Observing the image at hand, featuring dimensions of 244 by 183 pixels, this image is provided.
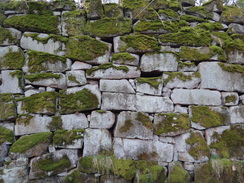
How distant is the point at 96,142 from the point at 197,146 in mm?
1796

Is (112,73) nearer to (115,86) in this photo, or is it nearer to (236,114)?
(115,86)

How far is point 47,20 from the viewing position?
3674mm

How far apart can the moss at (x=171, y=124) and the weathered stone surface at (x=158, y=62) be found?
0.90 metres

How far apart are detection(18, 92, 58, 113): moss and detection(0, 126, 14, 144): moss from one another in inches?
17.7

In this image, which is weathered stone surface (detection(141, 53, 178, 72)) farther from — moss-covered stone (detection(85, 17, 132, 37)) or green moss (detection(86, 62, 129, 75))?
moss-covered stone (detection(85, 17, 132, 37))

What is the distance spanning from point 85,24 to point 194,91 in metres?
2.56

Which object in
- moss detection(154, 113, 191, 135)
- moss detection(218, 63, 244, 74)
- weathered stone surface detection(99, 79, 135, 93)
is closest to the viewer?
moss detection(154, 113, 191, 135)

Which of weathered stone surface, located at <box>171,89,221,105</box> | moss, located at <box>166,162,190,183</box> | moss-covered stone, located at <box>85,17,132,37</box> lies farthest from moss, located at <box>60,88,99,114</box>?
moss, located at <box>166,162,190,183</box>

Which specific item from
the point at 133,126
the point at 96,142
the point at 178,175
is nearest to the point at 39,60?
the point at 96,142

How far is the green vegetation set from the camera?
3.22 meters

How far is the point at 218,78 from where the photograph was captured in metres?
3.57

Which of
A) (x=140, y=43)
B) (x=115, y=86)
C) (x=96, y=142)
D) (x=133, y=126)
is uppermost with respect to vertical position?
(x=140, y=43)

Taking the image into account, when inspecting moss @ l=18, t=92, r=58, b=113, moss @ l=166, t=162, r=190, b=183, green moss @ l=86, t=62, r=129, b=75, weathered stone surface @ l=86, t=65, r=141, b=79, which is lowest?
moss @ l=166, t=162, r=190, b=183

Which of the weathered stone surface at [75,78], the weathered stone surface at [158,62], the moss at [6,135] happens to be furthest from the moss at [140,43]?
the moss at [6,135]
